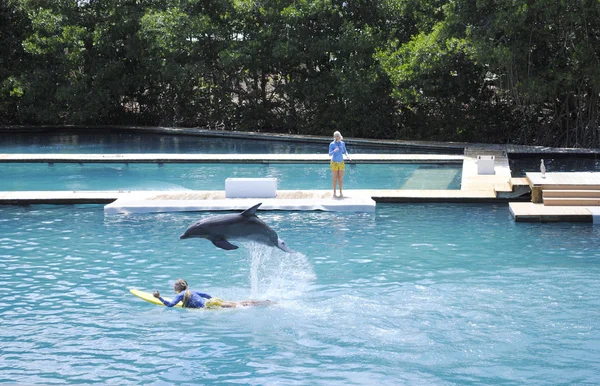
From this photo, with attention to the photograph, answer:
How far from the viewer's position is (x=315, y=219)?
14758mm

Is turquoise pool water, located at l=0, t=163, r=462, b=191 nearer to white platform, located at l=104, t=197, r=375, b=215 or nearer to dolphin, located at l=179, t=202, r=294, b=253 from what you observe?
white platform, located at l=104, t=197, r=375, b=215

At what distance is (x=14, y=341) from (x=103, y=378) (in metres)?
1.57

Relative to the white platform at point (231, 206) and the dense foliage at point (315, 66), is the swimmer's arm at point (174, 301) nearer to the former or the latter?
the white platform at point (231, 206)

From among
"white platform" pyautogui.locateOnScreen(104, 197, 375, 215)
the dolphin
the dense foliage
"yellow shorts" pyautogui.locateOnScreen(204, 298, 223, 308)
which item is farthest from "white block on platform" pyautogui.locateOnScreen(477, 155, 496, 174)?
"yellow shorts" pyautogui.locateOnScreen(204, 298, 223, 308)

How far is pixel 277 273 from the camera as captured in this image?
11.5 meters

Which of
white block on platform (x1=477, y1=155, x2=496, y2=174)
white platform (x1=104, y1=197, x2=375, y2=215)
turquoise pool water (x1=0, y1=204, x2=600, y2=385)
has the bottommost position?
turquoise pool water (x1=0, y1=204, x2=600, y2=385)

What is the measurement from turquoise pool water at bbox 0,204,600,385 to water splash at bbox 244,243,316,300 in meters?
0.03

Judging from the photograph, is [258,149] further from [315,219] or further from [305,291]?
[305,291]

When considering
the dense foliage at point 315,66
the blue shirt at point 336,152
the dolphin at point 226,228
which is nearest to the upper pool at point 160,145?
the dense foliage at point 315,66

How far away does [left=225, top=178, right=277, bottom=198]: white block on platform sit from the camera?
16141 millimetres

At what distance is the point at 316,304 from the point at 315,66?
69.6 feet

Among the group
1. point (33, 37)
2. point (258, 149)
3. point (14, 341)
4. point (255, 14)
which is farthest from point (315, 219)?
point (33, 37)

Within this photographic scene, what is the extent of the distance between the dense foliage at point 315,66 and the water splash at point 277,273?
41.2ft

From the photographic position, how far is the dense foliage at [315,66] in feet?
75.7
